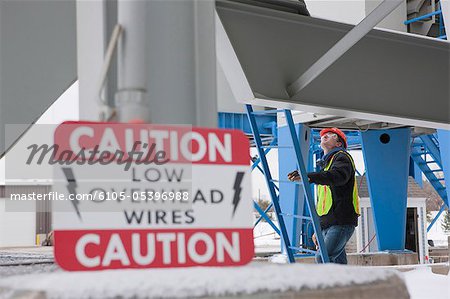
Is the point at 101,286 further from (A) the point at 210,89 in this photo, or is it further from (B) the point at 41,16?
(B) the point at 41,16

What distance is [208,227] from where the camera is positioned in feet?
A: 5.18

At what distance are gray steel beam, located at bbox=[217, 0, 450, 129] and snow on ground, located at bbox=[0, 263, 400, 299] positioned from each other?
2.15m

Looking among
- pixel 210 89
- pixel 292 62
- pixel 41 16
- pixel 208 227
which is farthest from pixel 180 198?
pixel 41 16

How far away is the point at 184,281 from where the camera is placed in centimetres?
132

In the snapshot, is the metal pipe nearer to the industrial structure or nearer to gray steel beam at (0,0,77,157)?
the industrial structure

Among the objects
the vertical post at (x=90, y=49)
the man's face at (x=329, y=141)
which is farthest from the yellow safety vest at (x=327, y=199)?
the vertical post at (x=90, y=49)

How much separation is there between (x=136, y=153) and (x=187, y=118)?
0.29 metres

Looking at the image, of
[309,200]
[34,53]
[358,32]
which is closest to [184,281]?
[358,32]

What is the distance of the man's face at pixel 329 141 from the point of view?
576 cm

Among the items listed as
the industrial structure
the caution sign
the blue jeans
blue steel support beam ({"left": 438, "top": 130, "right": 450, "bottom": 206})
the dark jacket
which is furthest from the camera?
blue steel support beam ({"left": 438, "top": 130, "right": 450, "bottom": 206})

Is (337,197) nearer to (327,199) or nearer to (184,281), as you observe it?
(327,199)

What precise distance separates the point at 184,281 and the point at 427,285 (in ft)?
13.6

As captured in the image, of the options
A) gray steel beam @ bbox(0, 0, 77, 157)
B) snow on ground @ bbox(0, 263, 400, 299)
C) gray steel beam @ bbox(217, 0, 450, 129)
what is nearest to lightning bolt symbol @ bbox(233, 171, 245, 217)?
snow on ground @ bbox(0, 263, 400, 299)

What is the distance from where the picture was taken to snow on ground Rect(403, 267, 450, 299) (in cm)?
466
